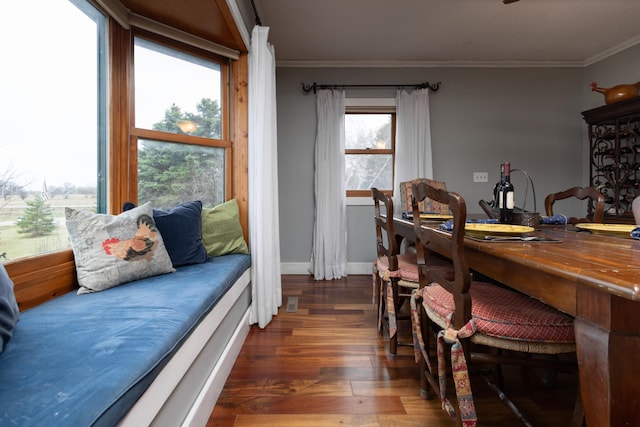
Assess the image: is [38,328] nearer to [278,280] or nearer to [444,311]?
[444,311]

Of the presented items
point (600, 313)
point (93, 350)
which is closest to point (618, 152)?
point (600, 313)

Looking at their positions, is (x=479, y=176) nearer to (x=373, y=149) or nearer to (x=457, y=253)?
(x=373, y=149)

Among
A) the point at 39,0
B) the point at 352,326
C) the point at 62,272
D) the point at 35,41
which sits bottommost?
the point at 352,326

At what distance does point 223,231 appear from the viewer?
7.11ft

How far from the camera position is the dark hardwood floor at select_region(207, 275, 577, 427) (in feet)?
4.22

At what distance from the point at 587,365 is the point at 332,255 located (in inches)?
115

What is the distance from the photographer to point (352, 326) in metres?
2.19

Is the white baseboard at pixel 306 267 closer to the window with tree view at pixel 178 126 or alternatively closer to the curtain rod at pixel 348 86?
the window with tree view at pixel 178 126

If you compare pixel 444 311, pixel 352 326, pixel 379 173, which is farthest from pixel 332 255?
pixel 444 311

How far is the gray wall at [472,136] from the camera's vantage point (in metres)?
3.70

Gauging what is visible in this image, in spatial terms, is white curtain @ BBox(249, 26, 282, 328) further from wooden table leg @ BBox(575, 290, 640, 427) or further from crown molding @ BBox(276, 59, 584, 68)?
wooden table leg @ BBox(575, 290, 640, 427)

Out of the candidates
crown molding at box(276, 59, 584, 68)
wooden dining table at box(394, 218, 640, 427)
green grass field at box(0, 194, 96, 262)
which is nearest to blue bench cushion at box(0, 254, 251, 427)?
green grass field at box(0, 194, 96, 262)

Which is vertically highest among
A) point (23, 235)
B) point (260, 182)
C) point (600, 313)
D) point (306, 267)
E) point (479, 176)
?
point (479, 176)

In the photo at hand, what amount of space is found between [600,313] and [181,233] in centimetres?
186
